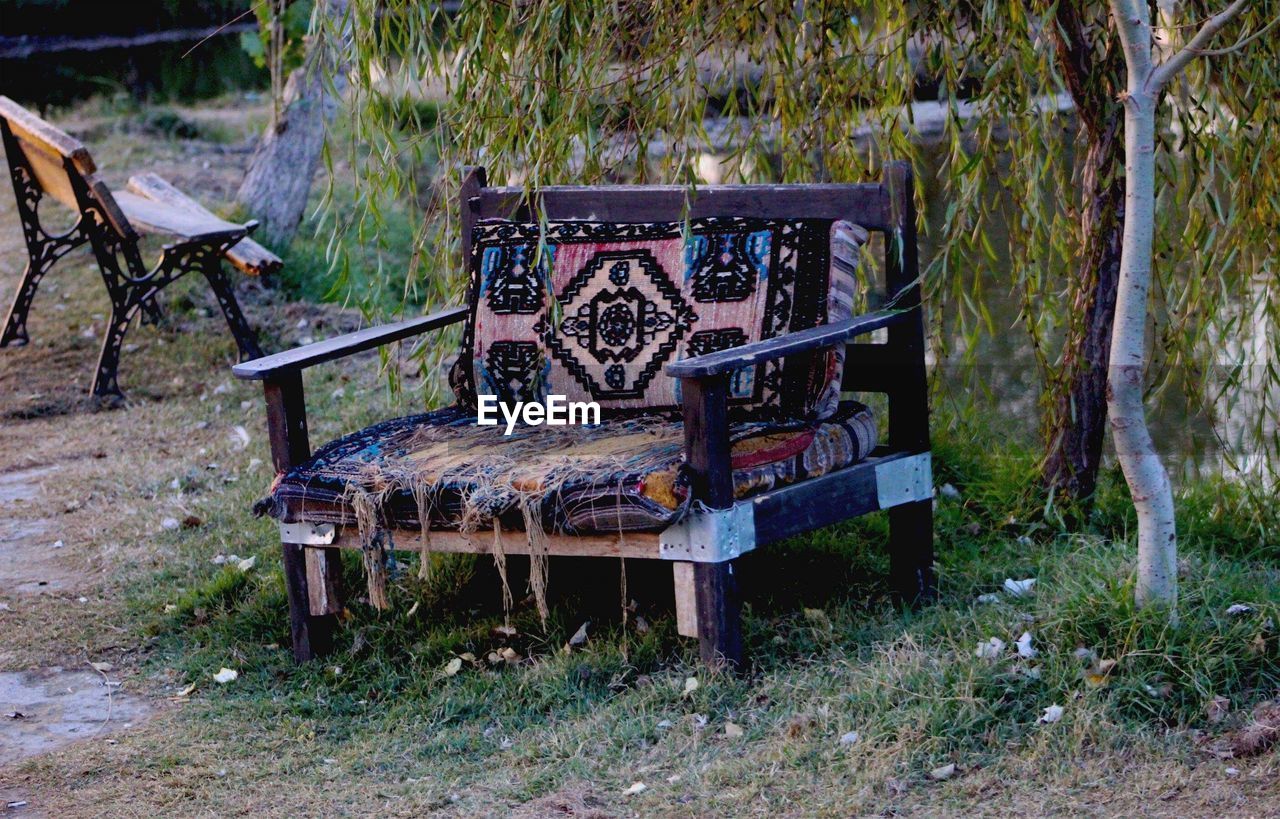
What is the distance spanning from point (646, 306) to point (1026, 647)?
52.7 inches

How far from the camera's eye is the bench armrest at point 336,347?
3.60 metres

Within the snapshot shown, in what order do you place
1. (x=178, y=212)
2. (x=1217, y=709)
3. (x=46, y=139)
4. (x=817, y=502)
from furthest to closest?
(x=178, y=212) → (x=46, y=139) → (x=817, y=502) → (x=1217, y=709)

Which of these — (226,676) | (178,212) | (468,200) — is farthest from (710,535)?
(178,212)

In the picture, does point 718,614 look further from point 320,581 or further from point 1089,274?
point 1089,274

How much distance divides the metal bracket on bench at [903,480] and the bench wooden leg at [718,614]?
555 mm

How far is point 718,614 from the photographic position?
3.30m

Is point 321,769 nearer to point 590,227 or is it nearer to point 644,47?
point 590,227

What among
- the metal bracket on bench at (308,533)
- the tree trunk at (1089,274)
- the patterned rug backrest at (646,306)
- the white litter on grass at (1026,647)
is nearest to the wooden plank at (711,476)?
the patterned rug backrest at (646,306)

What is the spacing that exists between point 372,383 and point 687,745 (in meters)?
3.46

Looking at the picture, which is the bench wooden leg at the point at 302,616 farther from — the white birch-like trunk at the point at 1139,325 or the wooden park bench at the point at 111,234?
the wooden park bench at the point at 111,234

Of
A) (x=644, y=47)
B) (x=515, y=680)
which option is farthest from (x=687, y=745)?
(x=644, y=47)

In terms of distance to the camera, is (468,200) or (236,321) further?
(236,321)

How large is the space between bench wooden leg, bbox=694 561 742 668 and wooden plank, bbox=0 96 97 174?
12.3 feet

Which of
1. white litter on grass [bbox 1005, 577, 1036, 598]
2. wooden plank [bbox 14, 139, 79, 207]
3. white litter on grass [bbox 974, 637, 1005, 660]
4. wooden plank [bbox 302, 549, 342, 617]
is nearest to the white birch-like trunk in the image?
white litter on grass [bbox 974, 637, 1005, 660]
